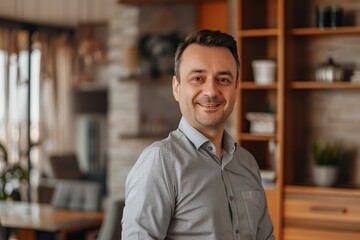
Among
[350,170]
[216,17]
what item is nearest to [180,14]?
[216,17]

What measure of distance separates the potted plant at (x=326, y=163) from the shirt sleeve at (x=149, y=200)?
3.54 m

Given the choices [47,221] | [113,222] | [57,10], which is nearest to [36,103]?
[57,10]

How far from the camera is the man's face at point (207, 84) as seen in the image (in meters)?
2.00

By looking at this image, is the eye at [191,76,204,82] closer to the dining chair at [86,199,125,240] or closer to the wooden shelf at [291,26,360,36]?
the dining chair at [86,199,125,240]

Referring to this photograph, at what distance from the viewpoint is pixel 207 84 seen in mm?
1997

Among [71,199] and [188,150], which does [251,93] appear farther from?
[188,150]

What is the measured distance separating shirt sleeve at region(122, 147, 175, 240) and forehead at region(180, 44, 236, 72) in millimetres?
267

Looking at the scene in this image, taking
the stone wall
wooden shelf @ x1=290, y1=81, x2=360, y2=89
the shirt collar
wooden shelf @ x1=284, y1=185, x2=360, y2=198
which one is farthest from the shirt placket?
the stone wall

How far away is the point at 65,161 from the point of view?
406 inches

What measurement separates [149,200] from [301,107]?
391 centimetres

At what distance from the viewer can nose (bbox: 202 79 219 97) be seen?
6.49ft

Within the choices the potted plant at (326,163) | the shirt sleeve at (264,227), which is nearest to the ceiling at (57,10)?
the potted plant at (326,163)

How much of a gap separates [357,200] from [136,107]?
9.96 feet

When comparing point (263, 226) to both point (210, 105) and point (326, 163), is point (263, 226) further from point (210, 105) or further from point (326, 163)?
point (326, 163)
